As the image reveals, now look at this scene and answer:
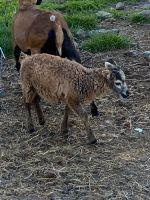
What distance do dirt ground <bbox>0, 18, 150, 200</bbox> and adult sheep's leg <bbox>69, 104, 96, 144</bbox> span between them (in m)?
0.09

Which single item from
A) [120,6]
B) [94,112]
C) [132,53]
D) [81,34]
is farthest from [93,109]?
[120,6]

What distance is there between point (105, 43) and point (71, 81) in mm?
3724

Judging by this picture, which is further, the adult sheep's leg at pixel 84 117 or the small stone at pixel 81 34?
the small stone at pixel 81 34

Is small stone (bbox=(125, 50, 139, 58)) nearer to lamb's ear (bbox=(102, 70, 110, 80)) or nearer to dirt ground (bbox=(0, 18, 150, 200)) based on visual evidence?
dirt ground (bbox=(0, 18, 150, 200))

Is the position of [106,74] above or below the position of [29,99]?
above

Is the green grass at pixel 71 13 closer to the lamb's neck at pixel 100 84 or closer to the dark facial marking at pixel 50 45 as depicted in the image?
the dark facial marking at pixel 50 45

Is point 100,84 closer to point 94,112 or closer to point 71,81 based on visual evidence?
point 71,81

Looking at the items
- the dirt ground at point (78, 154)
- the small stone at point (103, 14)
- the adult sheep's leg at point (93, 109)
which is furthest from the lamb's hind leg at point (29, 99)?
the small stone at point (103, 14)

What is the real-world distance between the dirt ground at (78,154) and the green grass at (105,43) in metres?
1.68

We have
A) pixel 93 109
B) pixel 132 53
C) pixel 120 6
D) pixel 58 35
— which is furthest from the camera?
pixel 120 6

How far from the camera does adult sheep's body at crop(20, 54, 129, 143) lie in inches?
264

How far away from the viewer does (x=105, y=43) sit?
33.8 feet

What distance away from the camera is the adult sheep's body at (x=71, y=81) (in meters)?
6.71

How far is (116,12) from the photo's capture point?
12625mm
